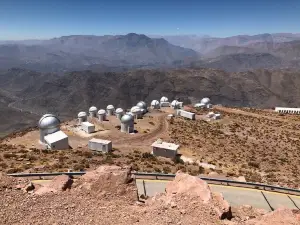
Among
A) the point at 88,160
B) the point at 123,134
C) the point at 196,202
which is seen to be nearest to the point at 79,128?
the point at 123,134

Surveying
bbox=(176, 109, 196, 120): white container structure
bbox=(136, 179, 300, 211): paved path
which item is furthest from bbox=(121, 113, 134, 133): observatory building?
bbox=(136, 179, 300, 211): paved path

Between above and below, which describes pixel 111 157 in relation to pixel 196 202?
→ below

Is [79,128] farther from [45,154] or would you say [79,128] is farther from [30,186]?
[30,186]

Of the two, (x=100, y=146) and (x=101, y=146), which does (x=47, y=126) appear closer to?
(x=100, y=146)

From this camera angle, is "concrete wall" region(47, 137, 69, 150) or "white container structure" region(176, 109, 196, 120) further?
"white container structure" region(176, 109, 196, 120)

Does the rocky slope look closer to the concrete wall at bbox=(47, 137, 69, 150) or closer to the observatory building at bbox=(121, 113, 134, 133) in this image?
the concrete wall at bbox=(47, 137, 69, 150)

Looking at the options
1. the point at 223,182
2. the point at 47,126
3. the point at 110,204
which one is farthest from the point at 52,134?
the point at 110,204
